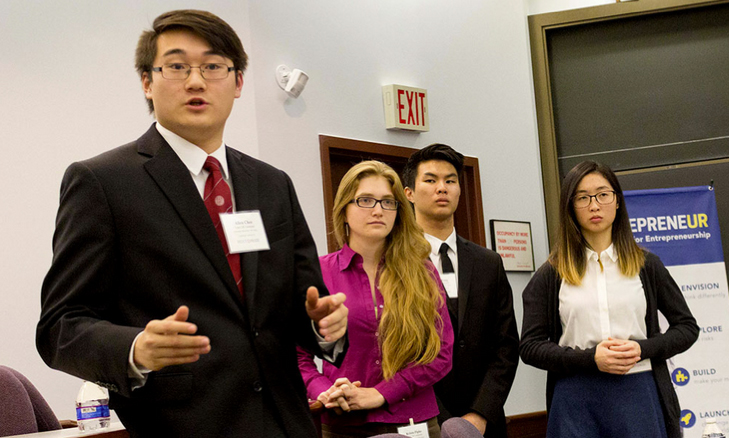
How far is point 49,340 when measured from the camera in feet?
4.25

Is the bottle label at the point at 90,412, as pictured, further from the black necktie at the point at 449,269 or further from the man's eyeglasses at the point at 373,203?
the black necktie at the point at 449,269

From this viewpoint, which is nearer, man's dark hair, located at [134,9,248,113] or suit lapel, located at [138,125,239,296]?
suit lapel, located at [138,125,239,296]

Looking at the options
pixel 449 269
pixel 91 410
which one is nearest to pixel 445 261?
pixel 449 269

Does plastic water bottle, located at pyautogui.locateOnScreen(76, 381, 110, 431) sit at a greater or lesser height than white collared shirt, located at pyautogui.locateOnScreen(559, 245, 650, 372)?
lesser

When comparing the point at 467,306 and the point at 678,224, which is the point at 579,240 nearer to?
the point at 467,306

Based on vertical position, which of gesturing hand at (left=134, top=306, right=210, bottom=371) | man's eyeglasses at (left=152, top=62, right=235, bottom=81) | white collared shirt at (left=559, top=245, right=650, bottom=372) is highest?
man's eyeglasses at (left=152, top=62, right=235, bottom=81)

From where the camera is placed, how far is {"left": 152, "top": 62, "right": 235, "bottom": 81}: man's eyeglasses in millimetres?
1462

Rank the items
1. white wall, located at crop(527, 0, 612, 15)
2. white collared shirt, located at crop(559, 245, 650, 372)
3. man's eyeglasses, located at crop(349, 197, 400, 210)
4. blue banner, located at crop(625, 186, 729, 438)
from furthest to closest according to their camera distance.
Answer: white wall, located at crop(527, 0, 612, 15), blue banner, located at crop(625, 186, 729, 438), white collared shirt, located at crop(559, 245, 650, 372), man's eyeglasses, located at crop(349, 197, 400, 210)

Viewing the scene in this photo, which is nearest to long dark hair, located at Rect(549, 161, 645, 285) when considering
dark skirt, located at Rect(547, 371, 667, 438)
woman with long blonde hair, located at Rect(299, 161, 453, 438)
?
dark skirt, located at Rect(547, 371, 667, 438)

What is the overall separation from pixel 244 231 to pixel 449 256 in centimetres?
196

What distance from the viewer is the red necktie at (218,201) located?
4.64 feet

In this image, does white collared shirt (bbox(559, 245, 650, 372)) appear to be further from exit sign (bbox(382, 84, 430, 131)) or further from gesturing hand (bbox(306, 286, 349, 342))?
exit sign (bbox(382, 84, 430, 131))

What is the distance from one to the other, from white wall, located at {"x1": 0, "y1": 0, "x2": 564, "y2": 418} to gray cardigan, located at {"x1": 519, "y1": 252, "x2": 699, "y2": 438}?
1.60m

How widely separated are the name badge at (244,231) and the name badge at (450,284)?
1802mm
